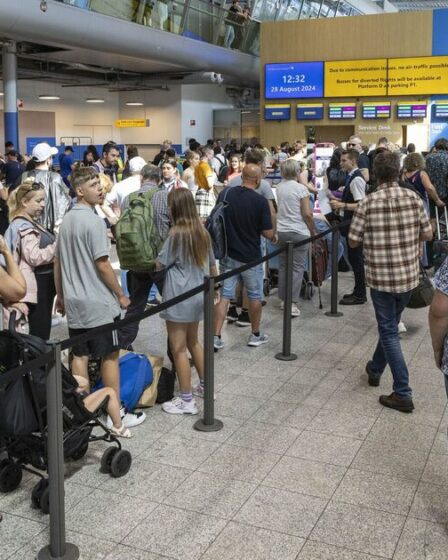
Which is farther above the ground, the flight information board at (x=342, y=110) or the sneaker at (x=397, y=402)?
the flight information board at (x=342, y=110)

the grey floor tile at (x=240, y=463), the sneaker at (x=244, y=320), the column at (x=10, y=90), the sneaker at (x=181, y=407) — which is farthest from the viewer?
the column at (x=10, y=90)

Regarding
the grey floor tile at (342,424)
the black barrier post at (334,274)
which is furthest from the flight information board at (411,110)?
the grey floor tile at (342,424)

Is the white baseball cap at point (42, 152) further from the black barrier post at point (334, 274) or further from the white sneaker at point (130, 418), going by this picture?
the white sneaker at point (130, 418)

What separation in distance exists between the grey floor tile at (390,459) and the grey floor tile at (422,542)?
1.77 ft

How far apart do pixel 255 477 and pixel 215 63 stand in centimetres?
1999

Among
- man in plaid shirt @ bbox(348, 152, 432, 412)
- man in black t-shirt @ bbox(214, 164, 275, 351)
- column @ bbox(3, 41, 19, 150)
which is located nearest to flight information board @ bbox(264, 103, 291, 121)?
column @ bbox(3, 41, 19, 150)

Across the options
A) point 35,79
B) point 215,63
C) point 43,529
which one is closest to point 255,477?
point 43,529

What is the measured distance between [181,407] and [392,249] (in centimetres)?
185

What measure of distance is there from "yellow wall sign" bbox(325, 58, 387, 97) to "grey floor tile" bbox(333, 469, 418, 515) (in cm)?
1703

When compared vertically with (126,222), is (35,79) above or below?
above

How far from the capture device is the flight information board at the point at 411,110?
62.6 ft

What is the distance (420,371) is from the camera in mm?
5988

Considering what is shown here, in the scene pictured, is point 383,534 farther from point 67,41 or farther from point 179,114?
point 179,114

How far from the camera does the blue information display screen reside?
66.6ft
